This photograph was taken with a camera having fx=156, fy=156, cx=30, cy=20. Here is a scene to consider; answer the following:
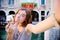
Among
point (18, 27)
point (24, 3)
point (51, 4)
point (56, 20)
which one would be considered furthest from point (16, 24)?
point (56, 20)

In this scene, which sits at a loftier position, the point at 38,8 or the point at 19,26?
the point at 38,8

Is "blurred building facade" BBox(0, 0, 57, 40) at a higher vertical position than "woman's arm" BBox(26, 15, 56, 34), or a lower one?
higher

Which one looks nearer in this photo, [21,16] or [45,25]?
[45,25]

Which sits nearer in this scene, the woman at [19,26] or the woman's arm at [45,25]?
the woman's arm at [45,25]

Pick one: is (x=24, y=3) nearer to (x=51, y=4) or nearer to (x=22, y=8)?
(x=22, y=8)

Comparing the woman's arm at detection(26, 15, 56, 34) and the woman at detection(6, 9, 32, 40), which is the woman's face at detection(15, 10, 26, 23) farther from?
the woman's arm at detection(26, 15, 56, 34)

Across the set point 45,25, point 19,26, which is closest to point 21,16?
point 19,26

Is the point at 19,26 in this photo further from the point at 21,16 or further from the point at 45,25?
the point at 45,25

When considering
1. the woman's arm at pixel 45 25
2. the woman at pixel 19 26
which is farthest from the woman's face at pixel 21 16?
the woman's arm at pixel 45 25

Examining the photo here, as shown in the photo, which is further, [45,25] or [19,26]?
[19,26]

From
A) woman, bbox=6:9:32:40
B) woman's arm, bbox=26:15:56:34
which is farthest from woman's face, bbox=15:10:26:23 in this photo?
woman's arm, bbox=26:15:56:34

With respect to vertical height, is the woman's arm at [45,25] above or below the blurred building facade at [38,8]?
below

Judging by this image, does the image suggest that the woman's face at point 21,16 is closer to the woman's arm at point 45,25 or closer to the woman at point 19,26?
the woman at point 19,26

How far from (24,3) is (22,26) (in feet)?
0.48
